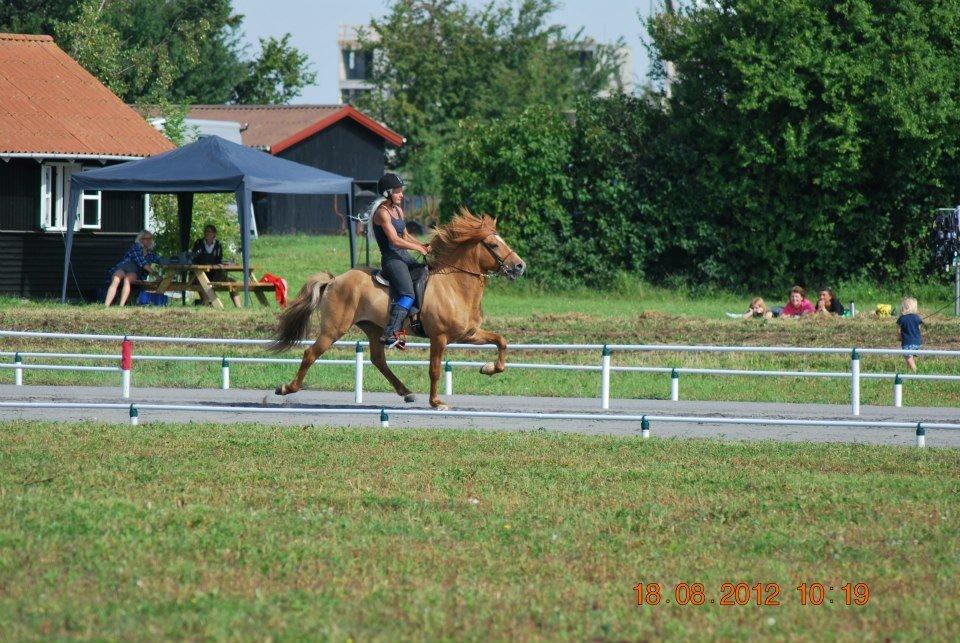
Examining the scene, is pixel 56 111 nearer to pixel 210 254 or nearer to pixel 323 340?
pixel 210 254

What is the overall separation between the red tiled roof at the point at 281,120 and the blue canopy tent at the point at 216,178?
25117 mm

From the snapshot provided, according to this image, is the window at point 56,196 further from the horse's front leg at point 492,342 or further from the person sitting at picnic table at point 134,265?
the horse's front leg at point 492,342

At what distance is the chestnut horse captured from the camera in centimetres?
1574

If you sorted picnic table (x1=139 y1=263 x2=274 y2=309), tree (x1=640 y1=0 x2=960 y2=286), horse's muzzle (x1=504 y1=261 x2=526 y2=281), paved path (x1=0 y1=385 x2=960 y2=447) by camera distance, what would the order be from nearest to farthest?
1. paved path (x1=0 y1=385 x2=960 y2=447)
2. horse's muzzle (x1=504 y1=261 x2=526 y2=281)
3. picnic table (x1=139 y1=263 x2=274 y2=309)
4. tree (x1=640 y1=0 x2=960 y2=286)

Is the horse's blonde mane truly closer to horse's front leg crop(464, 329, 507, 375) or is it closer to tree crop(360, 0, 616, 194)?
horse's front leg crop(464, 329, 507, 375)

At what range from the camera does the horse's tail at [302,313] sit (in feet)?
52.9

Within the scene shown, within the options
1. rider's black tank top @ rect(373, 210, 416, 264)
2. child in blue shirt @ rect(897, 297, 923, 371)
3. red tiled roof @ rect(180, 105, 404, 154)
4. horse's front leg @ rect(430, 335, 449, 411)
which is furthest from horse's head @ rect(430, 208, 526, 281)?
red tiled roof @ rect(180, 105, 404, 154)

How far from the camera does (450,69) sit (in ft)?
223

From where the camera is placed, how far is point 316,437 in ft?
44.3

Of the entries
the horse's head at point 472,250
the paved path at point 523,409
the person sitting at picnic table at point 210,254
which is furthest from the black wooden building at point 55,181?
the horse's head at point 472,250

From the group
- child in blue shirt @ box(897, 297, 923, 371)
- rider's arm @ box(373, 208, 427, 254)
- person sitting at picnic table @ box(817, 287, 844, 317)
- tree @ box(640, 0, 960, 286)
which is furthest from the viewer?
tree @ box(640, 0, 960, 286)

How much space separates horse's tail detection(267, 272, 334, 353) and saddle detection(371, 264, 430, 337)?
2.22 ft

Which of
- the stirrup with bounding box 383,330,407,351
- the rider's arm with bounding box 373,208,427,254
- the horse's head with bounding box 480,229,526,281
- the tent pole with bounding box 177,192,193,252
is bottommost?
the stirrup with bounding box 383,330,407,351

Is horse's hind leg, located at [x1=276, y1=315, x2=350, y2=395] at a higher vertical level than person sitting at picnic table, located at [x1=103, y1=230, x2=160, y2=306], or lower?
lower
